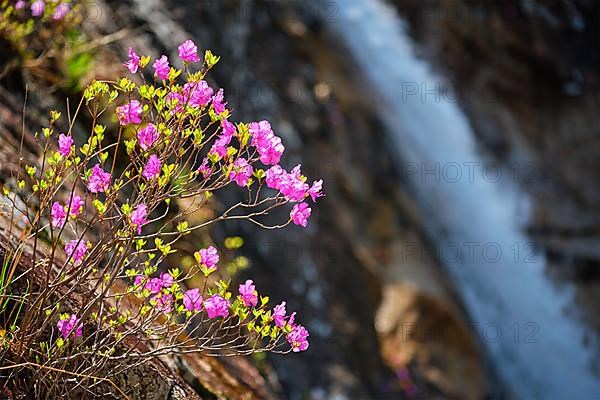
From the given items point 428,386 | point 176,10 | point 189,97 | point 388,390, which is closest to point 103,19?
point 176,10

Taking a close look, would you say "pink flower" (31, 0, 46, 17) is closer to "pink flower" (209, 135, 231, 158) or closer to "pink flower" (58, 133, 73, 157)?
"pink flower" (58, 133, 73, 157)

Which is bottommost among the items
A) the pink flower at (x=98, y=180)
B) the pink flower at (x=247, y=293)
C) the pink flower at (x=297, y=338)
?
the pink flower at (x=297, y=338)

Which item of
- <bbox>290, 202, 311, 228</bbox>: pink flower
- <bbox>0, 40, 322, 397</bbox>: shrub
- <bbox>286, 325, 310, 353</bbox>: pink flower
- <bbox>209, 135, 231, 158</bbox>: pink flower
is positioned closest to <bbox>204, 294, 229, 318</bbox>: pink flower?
<bbox>0, 40, 322, 397</bbox>: shrub

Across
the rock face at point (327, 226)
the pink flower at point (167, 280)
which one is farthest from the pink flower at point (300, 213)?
the rock face at point (327, 226)

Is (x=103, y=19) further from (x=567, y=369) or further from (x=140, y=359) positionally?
(x=567, y=369)

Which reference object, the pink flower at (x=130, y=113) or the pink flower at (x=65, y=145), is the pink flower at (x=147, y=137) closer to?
the pink flower at (x=130, y=113)

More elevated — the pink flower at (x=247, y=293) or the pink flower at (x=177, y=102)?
the pink flower at (x=177, y=102)
